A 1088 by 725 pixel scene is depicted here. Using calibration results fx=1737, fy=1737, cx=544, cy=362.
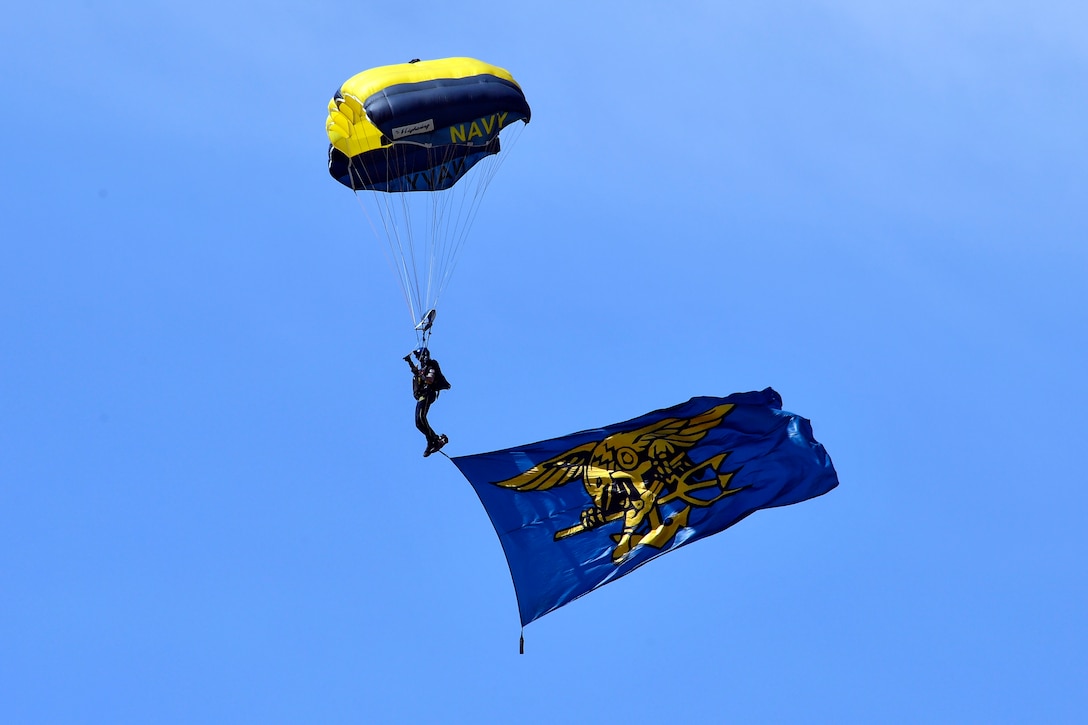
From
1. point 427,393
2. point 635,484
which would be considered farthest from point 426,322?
point 635,484

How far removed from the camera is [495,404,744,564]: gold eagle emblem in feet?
88.3

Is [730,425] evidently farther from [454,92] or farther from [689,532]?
[454,92]

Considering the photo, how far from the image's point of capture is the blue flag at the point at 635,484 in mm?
26297

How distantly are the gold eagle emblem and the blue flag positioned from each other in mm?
16

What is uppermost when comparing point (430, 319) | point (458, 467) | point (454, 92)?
point (454, 92)

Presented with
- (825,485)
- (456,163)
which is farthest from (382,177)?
(825,485)

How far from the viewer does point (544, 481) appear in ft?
88.3

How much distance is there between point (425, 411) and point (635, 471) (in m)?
3.45

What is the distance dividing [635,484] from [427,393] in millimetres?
3571

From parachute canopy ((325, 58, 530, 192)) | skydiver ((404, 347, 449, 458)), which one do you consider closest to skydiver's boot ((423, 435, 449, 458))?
skydiver ((404, 347, 449, 458))

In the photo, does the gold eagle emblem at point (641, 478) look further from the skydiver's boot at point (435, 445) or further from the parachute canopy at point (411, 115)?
the parachute canopy at point (411, 115)

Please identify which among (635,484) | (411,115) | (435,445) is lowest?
(635,484)

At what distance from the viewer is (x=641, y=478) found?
27.4 m

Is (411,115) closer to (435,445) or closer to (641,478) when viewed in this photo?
(435,445)
